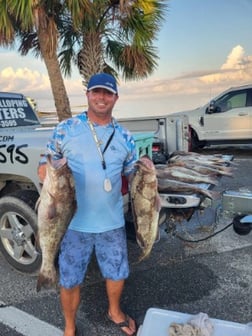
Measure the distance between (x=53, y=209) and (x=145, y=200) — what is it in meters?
0.60

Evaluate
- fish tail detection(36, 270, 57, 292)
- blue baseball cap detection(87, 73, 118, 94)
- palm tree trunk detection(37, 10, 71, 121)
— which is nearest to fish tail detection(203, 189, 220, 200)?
blue baseball cap detection(87, 73, 118, 94)

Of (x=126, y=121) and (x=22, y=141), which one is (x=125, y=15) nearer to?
(x=126, y=121)

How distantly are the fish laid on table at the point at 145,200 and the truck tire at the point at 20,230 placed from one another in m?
1.40

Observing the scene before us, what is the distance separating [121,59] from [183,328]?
391 inches

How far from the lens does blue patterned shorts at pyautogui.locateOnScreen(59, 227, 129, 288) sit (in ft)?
8.73

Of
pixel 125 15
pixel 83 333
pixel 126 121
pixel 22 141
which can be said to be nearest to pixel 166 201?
pixel 83 333

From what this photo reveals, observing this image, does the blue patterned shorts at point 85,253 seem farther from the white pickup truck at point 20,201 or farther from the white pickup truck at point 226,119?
the white pickup truck at point 226,119

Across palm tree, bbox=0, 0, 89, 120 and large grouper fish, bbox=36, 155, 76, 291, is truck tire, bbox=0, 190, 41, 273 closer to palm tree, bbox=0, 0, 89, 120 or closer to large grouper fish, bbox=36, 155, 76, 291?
large grouper fish, bbox=36, 155, 76, 291

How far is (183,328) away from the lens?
2.26 m

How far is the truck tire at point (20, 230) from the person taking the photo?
12.0ft

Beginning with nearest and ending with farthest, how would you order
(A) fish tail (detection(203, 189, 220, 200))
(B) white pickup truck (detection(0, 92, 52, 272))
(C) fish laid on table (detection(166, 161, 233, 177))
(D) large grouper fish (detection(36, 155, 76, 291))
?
(D) large grouper fish (detection(36, 155, 76, 291)), (A) fish tail (detection(203, 189, 220, 200)), (B) white pickup truck (detection(0, 92, 52, 272)), (C) fish laid on table (detection(166, 161, 233, 177))

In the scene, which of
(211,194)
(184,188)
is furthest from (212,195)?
(184,188)

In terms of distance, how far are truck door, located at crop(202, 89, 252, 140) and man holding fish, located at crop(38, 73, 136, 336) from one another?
9.03 m

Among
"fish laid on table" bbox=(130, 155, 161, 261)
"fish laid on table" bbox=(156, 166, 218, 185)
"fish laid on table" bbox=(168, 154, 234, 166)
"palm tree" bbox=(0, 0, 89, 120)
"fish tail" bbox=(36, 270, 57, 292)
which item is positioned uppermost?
"palm tree" bbox=(0, 0, 89, 120)
